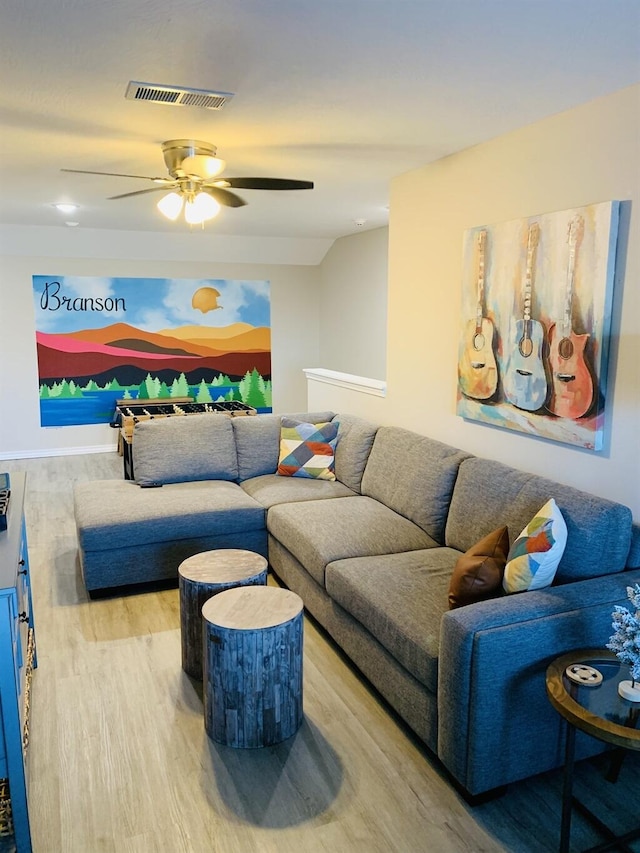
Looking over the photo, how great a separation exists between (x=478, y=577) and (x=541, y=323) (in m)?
1.22

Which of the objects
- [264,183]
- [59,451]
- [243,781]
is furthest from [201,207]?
[59,451]

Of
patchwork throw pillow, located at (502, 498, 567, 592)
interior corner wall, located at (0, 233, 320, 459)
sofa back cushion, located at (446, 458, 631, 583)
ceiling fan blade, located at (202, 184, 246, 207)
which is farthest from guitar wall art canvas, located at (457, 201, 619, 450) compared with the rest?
interior corner wall, located at (0, 233, 320, 459)

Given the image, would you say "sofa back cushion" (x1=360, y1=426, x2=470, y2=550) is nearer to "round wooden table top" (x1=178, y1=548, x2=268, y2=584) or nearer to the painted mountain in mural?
"round wooden table top" (x1=178, y1=548, x2=268, y2=584)

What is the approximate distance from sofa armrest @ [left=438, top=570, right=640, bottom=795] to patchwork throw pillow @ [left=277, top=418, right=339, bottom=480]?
7.58 feet

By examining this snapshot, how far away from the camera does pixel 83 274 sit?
709 centimetres

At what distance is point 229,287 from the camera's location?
7719 millimetres

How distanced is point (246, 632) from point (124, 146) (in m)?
2.43

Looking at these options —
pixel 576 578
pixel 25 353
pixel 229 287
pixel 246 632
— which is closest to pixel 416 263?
pixel 576 578

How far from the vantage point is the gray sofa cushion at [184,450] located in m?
4.24

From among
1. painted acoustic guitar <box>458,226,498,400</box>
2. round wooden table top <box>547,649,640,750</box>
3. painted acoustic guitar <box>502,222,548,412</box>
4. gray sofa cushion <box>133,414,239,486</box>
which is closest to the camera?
round wooden table top <box>547,649,640,750</box>

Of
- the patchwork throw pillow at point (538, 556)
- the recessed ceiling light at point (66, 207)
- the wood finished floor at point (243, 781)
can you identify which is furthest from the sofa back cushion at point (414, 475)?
the recessed ceiling light at point (66, 207)

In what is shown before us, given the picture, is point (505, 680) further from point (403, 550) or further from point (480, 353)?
point (480, 353)

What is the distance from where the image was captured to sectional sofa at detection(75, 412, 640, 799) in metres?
2.14

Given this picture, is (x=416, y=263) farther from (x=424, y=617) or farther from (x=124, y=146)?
(x=424, y=617)
